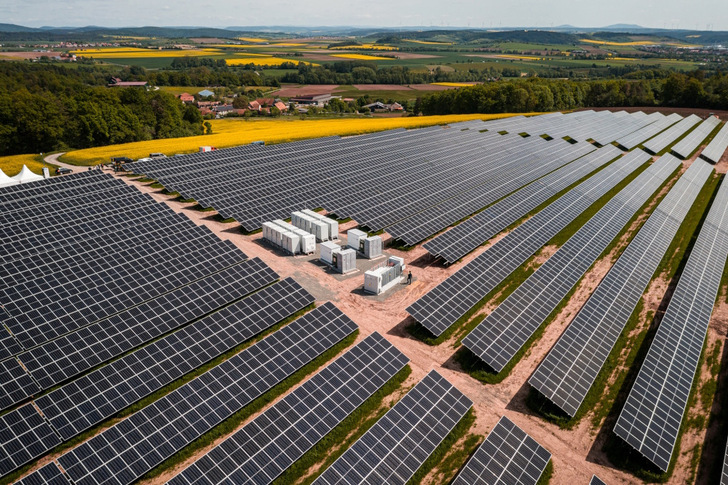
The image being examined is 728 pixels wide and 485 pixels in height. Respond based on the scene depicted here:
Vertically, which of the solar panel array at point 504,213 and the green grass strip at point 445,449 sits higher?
the green grass strip at point 445,449

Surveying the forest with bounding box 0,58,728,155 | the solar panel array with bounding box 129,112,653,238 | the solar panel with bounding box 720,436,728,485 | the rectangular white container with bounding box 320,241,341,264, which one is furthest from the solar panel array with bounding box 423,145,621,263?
the forest with bounding box 0,58,728,155

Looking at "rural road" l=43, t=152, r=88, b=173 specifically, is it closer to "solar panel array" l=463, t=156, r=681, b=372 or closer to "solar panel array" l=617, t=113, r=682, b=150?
"solar panel array" l=463, t=156, r=681, b=372

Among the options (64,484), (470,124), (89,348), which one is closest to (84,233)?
(89,348)

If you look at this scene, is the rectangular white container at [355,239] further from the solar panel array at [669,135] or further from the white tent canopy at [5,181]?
the solar panel array at [669,135]

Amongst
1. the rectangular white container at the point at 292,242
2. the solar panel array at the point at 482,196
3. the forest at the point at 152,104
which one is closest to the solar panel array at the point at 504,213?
the solar panel array at the point at 482,196

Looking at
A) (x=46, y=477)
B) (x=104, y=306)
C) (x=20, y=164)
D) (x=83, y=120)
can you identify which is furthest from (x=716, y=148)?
(x=20, y=164)

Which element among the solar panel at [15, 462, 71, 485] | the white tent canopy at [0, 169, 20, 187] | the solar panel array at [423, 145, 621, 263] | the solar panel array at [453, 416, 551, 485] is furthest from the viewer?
the white tent canopy at [0, 169, 20, 187]

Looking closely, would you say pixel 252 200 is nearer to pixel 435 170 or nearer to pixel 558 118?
pixel 435 170
